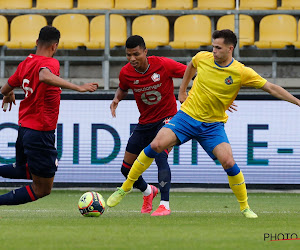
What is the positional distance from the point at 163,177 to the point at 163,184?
0.08 metres

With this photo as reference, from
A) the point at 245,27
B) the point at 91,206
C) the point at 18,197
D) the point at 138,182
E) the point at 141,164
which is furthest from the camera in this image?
the point at 245,27

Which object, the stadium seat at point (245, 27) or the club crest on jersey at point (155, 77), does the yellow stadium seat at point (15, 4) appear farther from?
the club crest on jersey at point (155, 77)

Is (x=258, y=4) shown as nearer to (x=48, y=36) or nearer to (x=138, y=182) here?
(x=138, y=182)

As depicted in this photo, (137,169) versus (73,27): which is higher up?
(73,27)

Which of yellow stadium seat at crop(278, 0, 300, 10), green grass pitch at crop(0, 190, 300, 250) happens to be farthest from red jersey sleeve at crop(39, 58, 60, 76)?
yellow stadium seat at crop(278, 0, 300, 10)

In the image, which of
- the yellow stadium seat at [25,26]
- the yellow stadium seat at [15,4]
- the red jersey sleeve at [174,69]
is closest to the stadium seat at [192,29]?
the yellow stadium seat at [25,26]

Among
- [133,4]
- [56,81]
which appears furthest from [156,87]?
[133,4]

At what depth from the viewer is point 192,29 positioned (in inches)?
578

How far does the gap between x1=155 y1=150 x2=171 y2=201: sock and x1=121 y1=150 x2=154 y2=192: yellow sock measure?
0.35m

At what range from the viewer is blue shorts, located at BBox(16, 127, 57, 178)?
720 centimetres

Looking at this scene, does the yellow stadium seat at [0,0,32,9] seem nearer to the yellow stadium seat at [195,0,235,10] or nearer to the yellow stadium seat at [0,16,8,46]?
the yellow stadium seat at [0,16,8,46]

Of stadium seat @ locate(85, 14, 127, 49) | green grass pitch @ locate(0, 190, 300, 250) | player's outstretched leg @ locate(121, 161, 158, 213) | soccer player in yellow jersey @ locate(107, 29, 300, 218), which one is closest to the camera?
green grass pitch @ locate(0, 190, 300, 250)

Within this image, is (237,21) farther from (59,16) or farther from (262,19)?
(59,16)

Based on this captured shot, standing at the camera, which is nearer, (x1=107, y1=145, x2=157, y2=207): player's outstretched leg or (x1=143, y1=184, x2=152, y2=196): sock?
(x1=107, y1=145, x2=157, y2=207): player's outstretched leg
